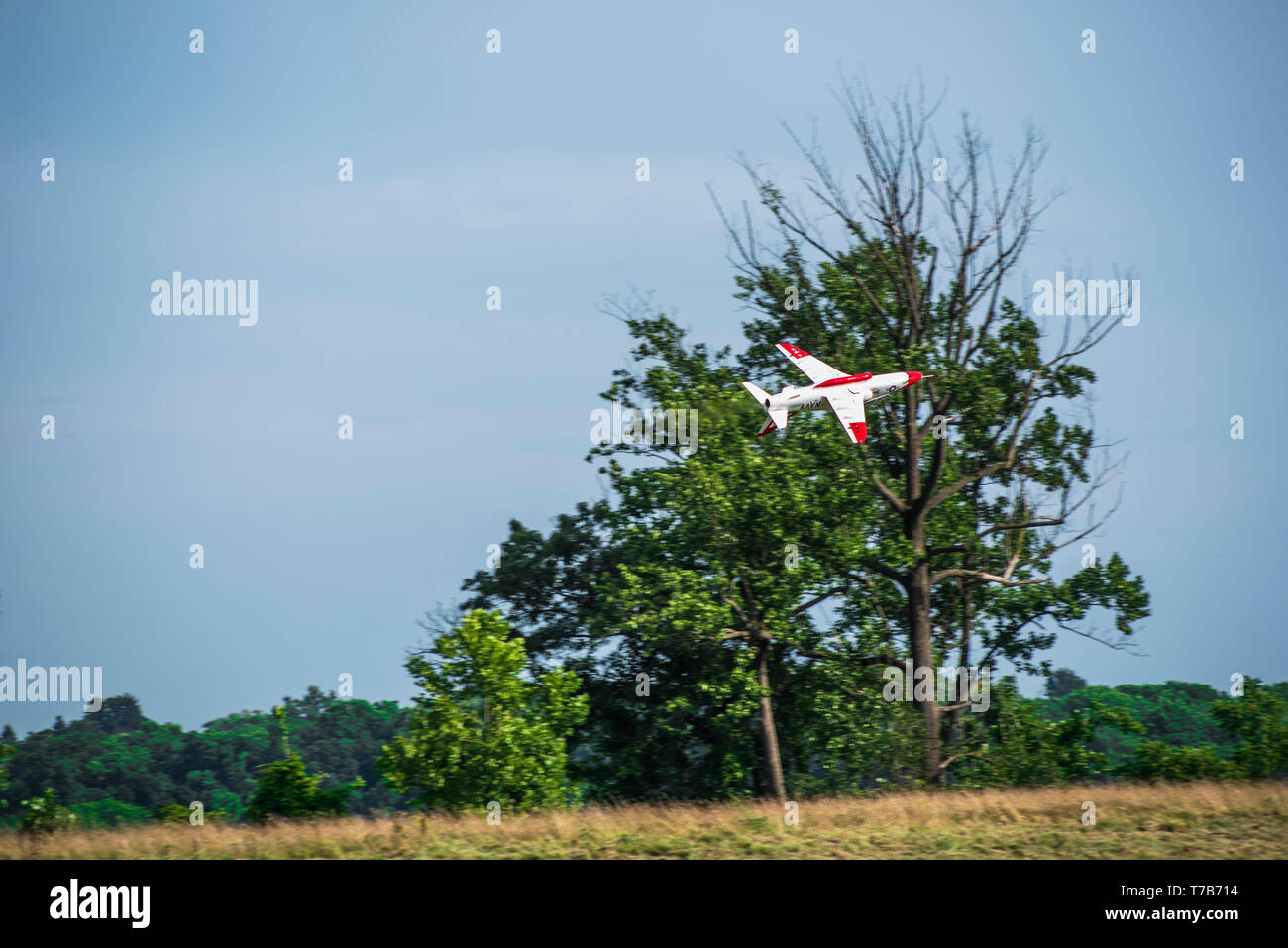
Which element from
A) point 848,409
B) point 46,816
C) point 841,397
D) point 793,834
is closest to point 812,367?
point 841,397

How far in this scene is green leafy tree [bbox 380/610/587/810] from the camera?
25.8 metres

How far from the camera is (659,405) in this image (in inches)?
1293

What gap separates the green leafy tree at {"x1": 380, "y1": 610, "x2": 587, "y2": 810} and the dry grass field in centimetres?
418

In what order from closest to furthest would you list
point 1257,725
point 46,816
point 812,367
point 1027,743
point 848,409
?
point 46,816
point 848,409
point 812,367
point 1257,725
point 1027,743

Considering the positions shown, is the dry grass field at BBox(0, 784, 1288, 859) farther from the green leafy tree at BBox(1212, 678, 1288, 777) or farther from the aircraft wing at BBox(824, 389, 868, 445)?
the green leafy tree at BBox(1212, 678, 1288, 777)

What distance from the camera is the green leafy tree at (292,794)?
25.7 metres

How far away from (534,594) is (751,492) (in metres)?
9.09

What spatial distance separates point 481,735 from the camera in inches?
1037

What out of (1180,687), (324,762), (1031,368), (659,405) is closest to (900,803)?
(659,405)

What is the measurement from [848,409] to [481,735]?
1119 cm

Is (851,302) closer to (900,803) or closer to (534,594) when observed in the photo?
(534,594)

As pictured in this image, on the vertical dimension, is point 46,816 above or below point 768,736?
above

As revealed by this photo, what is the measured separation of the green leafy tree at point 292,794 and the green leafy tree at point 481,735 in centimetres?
137

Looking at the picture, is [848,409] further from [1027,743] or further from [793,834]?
[1027,743]
